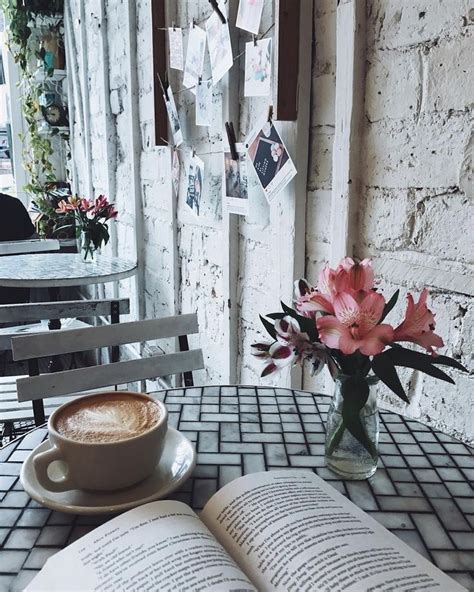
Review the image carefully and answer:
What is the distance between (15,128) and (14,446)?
3872 mm

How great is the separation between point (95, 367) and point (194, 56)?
103 cm

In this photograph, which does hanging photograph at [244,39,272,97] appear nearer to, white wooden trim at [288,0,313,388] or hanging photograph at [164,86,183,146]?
white wooden trim at [288,0,313,388]

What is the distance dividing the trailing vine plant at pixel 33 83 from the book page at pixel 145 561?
307 cm

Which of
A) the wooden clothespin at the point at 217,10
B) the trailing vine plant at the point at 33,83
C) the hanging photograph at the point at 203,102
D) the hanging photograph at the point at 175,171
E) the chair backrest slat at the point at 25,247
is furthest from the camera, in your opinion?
the trailing vine plant at the point at 33,83

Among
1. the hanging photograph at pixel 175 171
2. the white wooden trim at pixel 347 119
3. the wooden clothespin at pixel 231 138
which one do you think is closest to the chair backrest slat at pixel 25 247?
the hanging photograph at pixel 175 171

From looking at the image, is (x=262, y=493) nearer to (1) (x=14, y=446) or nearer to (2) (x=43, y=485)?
(2) (x=43, y=485)

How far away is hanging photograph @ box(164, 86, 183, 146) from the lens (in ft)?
6.02

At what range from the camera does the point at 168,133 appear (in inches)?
77.4

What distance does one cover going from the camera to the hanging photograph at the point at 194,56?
1.64 meters

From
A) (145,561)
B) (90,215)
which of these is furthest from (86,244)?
(145,561)

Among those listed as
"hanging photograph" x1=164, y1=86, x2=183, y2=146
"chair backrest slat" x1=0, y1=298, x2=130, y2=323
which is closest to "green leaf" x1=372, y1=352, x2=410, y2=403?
"chair backrest slat" x1=0, y1=298, x2=130, y2=323

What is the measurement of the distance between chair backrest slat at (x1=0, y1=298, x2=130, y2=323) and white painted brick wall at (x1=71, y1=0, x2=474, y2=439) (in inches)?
13.3

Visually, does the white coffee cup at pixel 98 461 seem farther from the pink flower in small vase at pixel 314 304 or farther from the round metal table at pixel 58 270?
the round metal table at pixel 58 270

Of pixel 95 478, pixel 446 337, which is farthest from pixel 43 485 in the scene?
pixel 446 337
